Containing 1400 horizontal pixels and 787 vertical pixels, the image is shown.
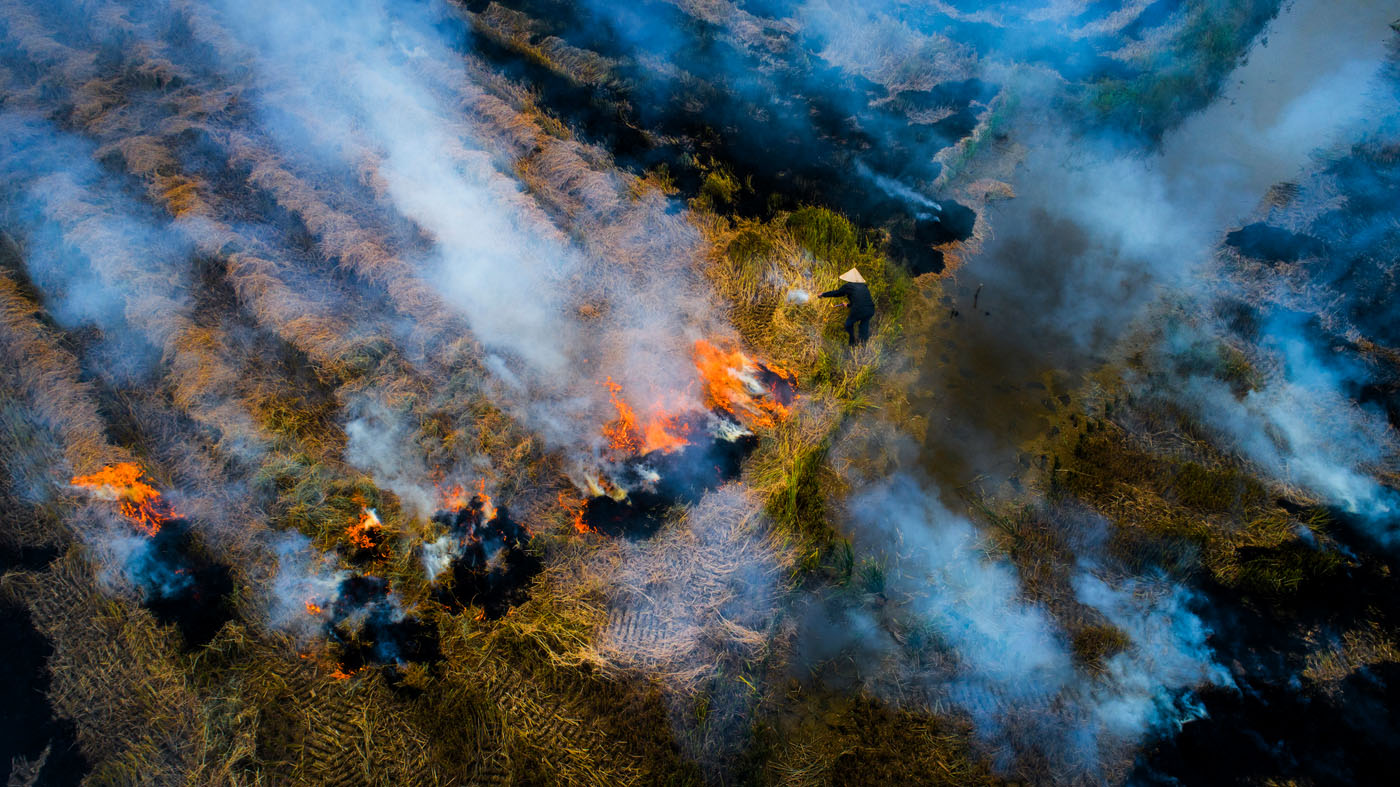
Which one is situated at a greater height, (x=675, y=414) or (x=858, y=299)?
(x=858, y=299)

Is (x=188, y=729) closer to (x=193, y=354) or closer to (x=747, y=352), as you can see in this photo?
(x=193, y=354)

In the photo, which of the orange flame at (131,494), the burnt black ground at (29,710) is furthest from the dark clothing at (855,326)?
the burnt black ground at (29,710)

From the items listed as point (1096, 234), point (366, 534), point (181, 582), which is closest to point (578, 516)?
point (366, 534)

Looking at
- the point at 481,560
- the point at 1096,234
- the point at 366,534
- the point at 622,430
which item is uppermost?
the point at 1096,234

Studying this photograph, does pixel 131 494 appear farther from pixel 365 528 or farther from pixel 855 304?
pixel 855 304

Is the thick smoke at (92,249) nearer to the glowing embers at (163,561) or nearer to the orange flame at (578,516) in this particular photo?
the glowing embers at (163,561)

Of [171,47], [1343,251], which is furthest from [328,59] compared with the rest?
[1343,251]

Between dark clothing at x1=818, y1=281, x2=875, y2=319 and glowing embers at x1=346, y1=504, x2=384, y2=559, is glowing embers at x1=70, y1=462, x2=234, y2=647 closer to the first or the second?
glowing embers at x1=346, y1=504, x2=384, y2=559

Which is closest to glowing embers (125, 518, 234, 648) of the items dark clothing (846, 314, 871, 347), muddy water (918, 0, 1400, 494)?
dark clothing (846, 314, 871, 347)
